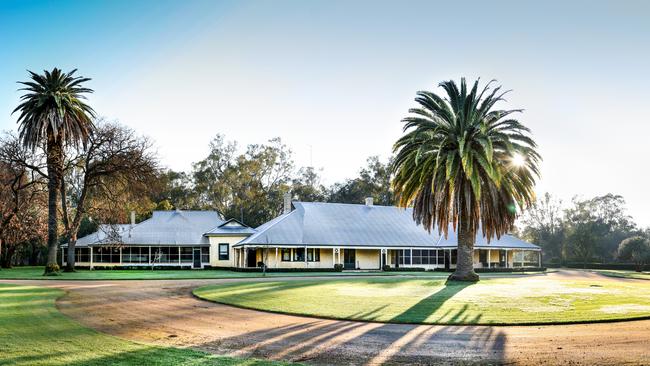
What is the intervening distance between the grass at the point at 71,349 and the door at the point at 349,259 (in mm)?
44645

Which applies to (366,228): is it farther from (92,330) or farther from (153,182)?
(92,330)

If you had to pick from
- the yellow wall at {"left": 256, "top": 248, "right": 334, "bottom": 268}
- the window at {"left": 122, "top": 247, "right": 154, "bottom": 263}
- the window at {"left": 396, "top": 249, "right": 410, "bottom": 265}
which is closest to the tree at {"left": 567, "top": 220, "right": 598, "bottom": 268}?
the window at {"left": 396, "top": 249, "right": 410, "bottom": 265}

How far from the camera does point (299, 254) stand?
5928cm

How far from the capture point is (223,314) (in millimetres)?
19844

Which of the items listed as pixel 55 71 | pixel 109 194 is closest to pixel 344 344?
pixel 55 71

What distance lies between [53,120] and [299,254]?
27.0 metres

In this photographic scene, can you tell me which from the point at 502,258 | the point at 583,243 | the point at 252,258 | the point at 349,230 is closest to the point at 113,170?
the point at 252,258

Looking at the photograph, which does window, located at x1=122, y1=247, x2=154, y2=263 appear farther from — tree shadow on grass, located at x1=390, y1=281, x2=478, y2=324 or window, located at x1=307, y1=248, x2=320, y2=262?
tree shadow on grass, located at x1=390, y1=281, x2=478, y2=324

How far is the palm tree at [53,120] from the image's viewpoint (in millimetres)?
42938

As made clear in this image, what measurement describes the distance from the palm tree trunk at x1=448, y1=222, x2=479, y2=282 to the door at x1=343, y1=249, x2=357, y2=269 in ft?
83.6

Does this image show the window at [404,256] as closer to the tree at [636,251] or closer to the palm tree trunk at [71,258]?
the tree at [636,251]

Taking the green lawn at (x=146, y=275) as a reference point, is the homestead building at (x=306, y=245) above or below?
above

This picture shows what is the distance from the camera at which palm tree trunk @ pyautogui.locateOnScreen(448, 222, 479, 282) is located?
118 ft

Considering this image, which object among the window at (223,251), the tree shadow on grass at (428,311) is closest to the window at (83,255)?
the window at (223,251)
